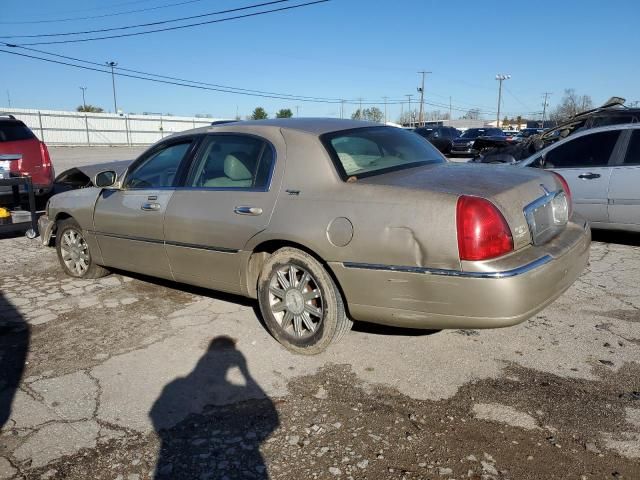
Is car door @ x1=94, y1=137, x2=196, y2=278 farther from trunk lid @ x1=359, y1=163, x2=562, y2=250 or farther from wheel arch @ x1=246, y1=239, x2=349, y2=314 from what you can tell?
trunk lid @ x1=359, y1=163, x2=562, y2=250

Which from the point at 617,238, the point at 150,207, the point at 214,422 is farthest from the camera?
the point at 617,238

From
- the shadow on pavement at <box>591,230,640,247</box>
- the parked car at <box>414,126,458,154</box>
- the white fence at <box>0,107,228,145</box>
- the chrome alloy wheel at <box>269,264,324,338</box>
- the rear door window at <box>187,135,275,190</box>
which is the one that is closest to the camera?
the chrome alloy wheel at <box>269,264,324,338</box>

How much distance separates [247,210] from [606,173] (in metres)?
4.87

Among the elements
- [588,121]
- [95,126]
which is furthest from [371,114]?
[588,121]

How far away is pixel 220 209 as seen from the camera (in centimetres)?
398

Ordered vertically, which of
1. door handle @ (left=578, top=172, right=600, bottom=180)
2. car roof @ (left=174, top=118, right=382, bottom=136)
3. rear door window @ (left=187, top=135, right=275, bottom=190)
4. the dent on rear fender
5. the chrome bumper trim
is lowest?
the chrome bumper trim

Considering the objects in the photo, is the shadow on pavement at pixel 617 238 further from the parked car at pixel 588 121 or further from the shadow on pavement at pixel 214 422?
the shadow on pavement at pixel 214 422

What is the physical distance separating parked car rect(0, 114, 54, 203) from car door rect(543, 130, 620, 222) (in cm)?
826

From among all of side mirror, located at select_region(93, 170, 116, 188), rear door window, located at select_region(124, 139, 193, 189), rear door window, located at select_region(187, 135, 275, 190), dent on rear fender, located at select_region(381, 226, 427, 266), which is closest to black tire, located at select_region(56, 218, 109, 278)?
side mirror, located at select_region(93, 170, 116, 188)

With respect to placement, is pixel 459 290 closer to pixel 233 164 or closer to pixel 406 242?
pixel 406 242

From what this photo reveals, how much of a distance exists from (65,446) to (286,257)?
1.71m

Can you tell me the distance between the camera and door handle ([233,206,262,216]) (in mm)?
3745

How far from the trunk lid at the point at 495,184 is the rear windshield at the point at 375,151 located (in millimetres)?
156

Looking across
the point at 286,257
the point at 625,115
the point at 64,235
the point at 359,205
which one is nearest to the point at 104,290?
the point at 64,235
